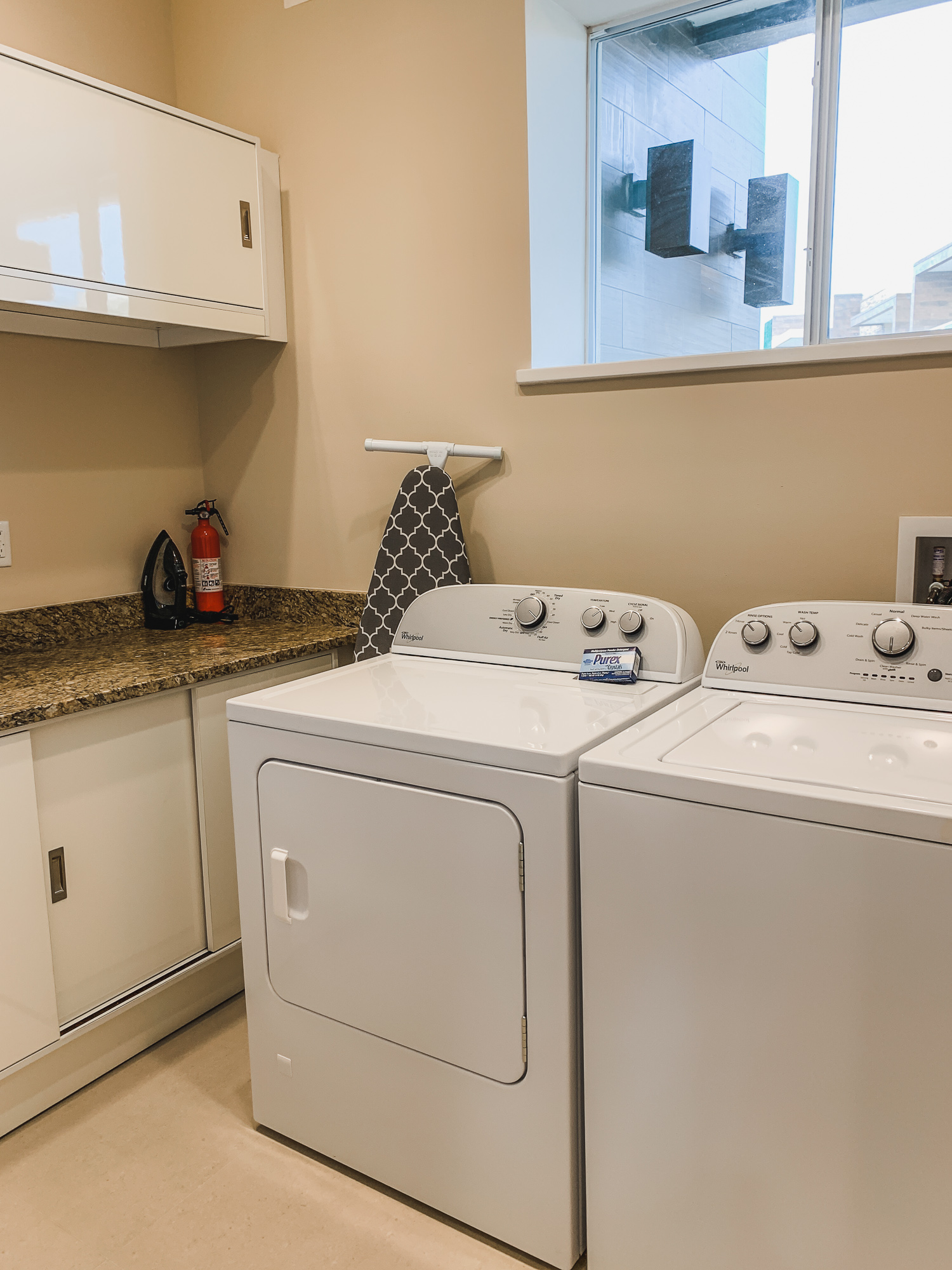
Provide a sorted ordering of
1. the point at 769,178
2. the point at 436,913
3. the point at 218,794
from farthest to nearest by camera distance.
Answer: the point at 218,794
the point at 769,178
the point at 436,913

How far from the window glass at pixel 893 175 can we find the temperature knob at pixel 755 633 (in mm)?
682

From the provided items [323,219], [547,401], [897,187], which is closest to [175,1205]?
[547,401]

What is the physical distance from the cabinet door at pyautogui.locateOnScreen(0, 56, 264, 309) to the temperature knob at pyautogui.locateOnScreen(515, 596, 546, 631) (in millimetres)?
1047

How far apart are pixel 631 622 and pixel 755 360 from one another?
55cm

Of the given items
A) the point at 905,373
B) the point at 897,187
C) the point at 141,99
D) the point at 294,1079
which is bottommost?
the point at 294,1079

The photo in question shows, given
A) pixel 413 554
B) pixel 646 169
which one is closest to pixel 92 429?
pixel 413 554

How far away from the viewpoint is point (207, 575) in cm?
249

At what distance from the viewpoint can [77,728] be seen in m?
1.73

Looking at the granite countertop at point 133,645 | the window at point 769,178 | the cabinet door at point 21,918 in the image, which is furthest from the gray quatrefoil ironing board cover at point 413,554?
the cabinet door at point 21,918

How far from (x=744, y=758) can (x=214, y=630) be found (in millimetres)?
1533

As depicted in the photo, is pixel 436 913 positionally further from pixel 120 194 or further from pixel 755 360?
pixel 120 194

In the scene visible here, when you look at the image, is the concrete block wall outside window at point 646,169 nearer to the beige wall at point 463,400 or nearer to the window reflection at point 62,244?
the beige wall at point 463,400

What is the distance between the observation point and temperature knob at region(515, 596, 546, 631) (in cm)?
181

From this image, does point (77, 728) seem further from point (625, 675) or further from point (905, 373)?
point (905, 373)
